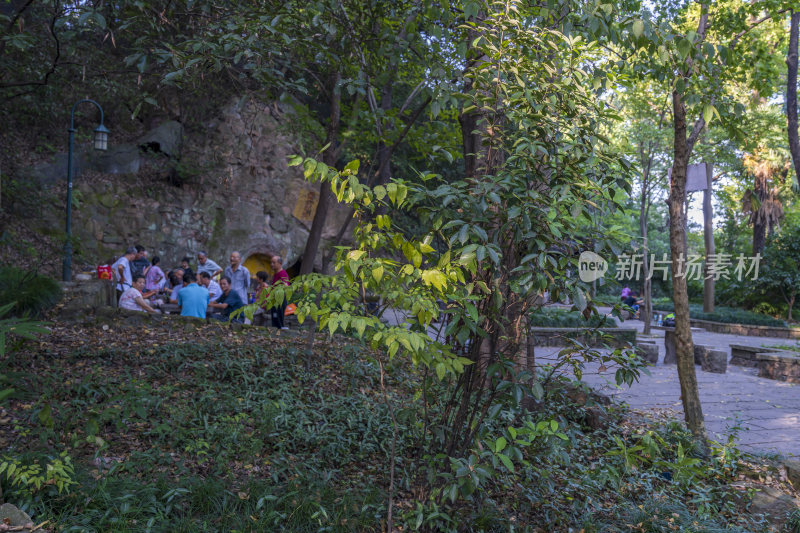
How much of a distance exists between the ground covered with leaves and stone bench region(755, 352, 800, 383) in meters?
6.39

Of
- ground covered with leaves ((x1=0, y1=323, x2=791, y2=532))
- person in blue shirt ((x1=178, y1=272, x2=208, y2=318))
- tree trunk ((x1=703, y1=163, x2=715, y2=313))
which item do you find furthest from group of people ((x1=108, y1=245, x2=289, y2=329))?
tree trunk ((x1=703, y1=163, x2=715, y2=313))

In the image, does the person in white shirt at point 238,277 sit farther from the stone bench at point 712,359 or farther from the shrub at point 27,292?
the stone bench at point 712,359

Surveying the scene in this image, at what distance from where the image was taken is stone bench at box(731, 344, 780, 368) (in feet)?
38.8

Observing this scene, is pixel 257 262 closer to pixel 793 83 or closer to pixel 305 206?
pixel 305 206

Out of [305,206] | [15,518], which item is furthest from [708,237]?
[15,518]

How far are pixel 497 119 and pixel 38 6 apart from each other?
13.1m

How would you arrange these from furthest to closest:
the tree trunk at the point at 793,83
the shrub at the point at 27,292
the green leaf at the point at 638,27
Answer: the tree trunk at the point at 793,83
the shrub at the point at 27,292
the green leaf at the point at 638,27

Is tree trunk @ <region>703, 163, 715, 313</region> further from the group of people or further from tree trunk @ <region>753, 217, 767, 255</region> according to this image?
the group of people

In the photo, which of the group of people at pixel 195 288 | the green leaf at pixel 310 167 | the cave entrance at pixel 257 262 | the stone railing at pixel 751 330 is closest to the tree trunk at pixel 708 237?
the stone railing at pixel 751 330

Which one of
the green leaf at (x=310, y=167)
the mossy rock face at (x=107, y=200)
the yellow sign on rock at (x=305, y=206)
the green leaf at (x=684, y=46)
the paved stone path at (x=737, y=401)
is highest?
the yellow sign on rock at (x=305, y=206)

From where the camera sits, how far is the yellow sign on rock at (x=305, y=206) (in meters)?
18.3

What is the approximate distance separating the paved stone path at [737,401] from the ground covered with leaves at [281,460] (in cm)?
94

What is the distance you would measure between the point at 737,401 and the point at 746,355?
15.5 feet

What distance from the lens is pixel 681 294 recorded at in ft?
18.1
